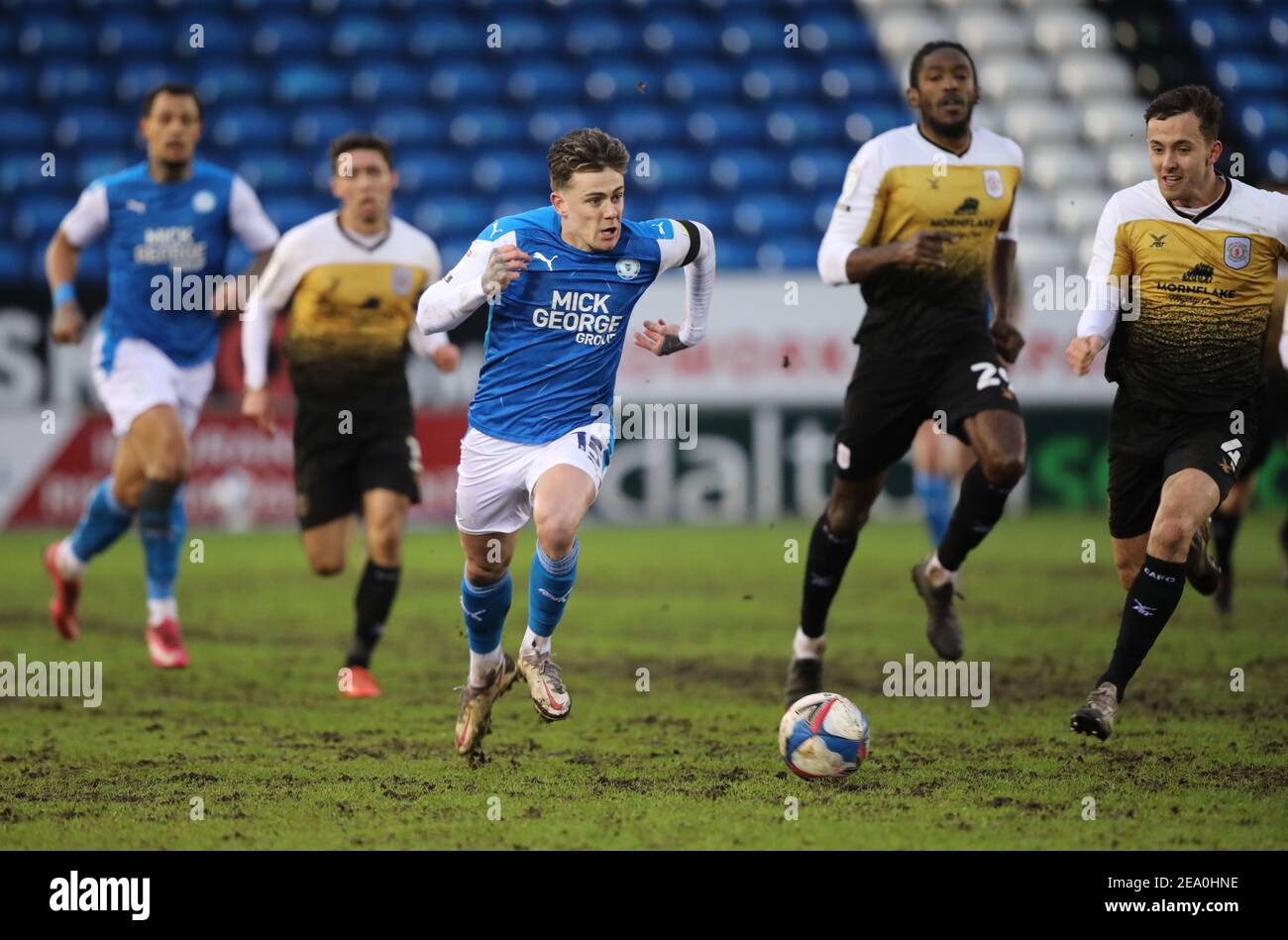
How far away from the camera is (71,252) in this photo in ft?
28.2

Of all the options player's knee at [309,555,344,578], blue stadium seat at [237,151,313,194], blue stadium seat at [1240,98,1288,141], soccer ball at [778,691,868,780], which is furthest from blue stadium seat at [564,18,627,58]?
soccer ball at [778,691,868,780]

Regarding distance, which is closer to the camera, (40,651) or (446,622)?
(40,651)

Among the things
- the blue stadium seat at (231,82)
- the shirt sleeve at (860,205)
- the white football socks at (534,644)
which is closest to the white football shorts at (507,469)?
the white football socks at (534,644)

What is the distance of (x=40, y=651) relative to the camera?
8.63 metres

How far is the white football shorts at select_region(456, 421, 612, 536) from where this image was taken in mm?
5887

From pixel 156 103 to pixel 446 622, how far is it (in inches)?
138

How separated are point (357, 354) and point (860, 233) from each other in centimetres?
256

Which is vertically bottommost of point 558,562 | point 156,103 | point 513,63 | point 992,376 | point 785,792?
point 785,792

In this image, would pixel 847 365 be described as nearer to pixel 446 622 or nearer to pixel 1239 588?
pixel 1239 588

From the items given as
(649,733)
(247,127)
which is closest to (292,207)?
(247,127)

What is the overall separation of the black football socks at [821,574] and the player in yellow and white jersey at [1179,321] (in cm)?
134

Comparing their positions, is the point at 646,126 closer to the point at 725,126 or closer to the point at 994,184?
the point at 725,126

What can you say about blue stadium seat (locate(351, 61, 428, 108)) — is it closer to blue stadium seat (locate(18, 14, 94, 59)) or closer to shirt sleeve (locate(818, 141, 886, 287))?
blue stadium seat (locate(18, 14, 94, 59))
